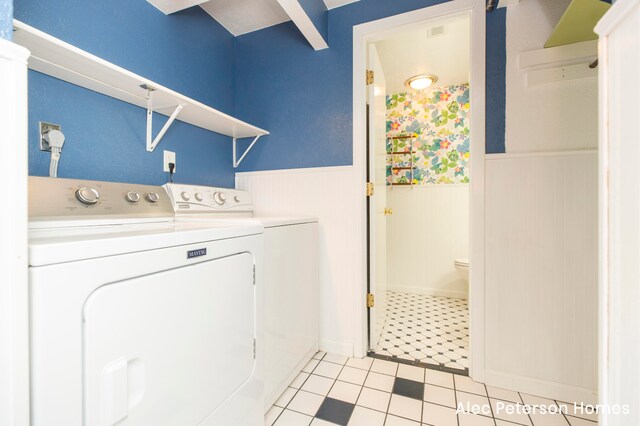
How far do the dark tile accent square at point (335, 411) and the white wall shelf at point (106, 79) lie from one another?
165 centimetres

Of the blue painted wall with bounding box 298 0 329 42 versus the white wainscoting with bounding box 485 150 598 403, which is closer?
the white wainscoting with bounding box 485 150 598 403

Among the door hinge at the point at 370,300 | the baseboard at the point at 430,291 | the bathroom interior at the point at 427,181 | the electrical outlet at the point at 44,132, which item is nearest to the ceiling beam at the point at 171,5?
the electrical outlet at the point at 44,132

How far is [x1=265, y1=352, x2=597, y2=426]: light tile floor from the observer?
1275 millimetres

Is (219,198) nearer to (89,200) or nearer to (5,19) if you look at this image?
(89,200)

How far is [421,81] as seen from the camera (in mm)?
2836

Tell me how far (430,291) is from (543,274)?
170 centimetres

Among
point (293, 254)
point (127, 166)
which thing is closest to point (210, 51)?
point (127, 166)

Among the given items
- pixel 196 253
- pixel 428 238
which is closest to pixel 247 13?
pixel 196 253

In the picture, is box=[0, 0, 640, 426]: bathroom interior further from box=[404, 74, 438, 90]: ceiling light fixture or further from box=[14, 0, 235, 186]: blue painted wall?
box=[404, 74, 438, 90]: ceiling light fixture

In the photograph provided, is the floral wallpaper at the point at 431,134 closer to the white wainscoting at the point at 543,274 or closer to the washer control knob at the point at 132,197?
the white wainscoting at the point at 543,274

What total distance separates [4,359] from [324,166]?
1.67 metres

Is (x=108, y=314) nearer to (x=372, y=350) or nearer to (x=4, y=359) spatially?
(x=4, y=359)

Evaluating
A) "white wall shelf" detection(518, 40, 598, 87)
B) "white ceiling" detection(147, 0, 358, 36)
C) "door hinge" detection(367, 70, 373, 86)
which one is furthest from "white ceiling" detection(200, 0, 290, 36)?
"white wall shelf" detection(518, 40, 598, 87)

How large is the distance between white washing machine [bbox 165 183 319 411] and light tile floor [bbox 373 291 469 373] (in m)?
0.62
